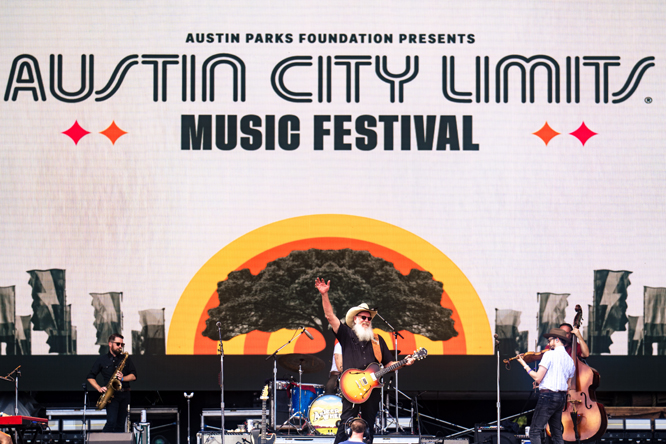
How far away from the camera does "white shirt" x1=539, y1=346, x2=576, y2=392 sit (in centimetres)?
875

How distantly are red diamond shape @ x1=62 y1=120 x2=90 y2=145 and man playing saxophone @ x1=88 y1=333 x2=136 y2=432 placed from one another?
2.32 m

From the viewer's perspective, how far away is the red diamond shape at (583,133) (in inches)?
420

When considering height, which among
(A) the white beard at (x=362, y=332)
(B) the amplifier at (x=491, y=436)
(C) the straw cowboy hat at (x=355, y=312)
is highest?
(C) the straw cowboy hat at (x=355, y=312)

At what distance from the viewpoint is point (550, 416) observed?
878cm

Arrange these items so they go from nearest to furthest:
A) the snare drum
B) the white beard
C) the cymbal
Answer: the white beard < the cymbal < the snare drum

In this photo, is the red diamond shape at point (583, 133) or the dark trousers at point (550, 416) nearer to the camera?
the dark trousers at point (550, 416)

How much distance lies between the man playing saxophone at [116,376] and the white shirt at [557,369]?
4278 mm

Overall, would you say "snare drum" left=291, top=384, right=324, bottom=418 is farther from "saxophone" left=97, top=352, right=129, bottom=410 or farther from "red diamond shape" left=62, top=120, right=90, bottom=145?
"red diamond shape" left=62, top=120, right=90, bottom=145

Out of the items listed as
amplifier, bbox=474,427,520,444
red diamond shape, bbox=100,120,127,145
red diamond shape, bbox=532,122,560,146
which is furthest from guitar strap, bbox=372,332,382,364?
red diamond shape, bbox=100,120,127,145

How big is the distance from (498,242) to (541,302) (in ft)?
2.72

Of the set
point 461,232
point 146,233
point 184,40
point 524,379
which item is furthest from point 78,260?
point 524,379

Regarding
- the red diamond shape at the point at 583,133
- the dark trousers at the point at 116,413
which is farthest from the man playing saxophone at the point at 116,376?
the red diamond shape at the point at 583,133

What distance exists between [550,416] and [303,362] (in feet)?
8.38

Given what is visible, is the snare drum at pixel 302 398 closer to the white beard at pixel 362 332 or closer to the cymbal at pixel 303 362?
the cymbal at pixel 303 362
